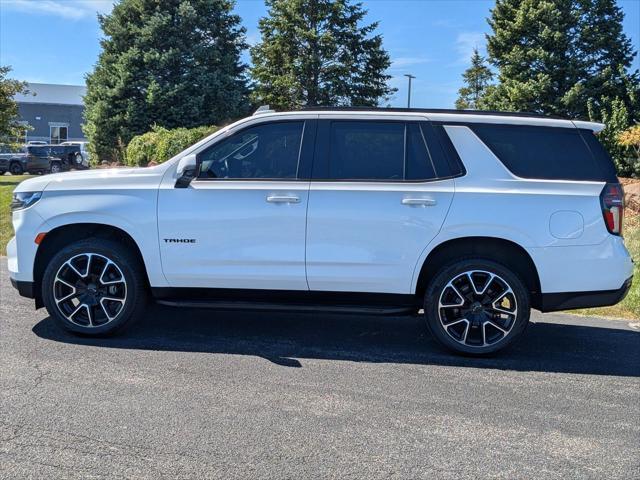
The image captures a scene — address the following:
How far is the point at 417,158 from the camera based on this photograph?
211 inches

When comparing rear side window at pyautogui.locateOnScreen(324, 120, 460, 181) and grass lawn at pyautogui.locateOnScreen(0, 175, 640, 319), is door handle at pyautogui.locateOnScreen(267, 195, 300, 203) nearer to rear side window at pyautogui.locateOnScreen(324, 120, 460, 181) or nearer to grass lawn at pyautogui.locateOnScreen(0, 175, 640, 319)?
rear side window at pyautogui.locateOnScreen(324, 120, 460, 181)

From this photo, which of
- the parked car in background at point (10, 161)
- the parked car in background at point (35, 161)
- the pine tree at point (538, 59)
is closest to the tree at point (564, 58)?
the pine tree at point (538, 59)

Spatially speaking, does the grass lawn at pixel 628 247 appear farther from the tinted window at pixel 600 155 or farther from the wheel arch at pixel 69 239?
the wheel arch at pixel 69 239

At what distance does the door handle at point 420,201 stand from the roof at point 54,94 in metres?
55.5

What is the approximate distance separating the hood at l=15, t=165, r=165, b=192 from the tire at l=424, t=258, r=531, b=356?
254 cm

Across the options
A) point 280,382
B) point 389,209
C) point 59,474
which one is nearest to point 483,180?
point 389,209

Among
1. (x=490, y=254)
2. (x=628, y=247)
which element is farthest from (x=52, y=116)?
(x=490, y=254)

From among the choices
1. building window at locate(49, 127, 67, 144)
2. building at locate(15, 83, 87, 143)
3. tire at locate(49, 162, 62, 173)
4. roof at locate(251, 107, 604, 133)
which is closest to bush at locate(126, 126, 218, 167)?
roof at locate(251, 107, 604, 133)

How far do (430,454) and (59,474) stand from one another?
1.97m

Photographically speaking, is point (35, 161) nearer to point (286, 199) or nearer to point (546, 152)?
point (286, 199)

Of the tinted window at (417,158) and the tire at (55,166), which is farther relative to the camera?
the tire at (55,166)

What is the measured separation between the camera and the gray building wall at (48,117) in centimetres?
5497

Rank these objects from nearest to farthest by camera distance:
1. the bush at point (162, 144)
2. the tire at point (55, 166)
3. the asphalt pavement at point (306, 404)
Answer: the asphalt pavement at point (306, 404), the bush at point (162, 144), the tire at point (55, 166)

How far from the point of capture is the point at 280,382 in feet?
15.3
